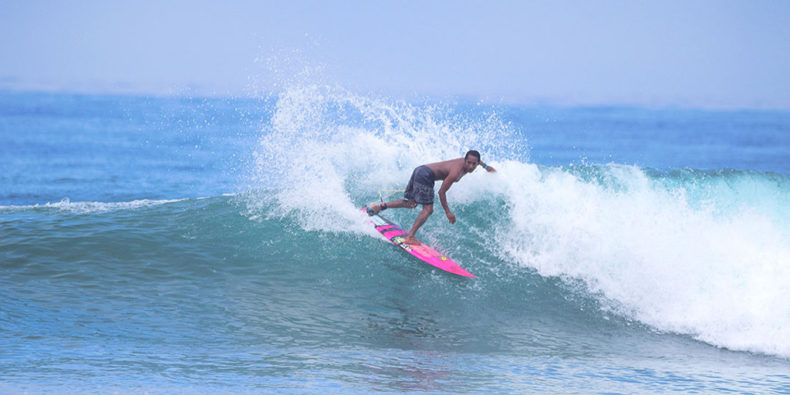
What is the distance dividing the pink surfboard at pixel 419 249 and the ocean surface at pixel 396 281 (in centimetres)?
15

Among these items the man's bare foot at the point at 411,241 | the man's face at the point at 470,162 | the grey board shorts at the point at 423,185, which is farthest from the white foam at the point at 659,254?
the man's face at the point at 470,162

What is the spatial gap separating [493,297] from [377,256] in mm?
1803

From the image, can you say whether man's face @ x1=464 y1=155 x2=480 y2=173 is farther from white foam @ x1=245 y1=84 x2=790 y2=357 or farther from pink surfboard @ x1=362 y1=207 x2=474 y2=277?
white foam @ x1=245 y1=84 x2=790 y2=357

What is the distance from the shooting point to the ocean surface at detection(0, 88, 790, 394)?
585 cm

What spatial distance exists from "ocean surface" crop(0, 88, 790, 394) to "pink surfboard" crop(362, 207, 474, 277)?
0.15m

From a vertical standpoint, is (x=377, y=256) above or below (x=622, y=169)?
below

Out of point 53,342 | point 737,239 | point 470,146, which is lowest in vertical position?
point 53,342

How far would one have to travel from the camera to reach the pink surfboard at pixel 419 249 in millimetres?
8695

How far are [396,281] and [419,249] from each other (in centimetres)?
71

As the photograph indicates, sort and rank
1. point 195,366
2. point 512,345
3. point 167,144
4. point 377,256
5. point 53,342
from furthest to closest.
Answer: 1. point 167,144
2. point 377,256
3. point 512,345
4. point 53,342
5. point 195,366

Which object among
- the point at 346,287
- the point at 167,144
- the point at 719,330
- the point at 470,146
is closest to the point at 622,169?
the point at 470,146

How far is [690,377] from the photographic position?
5.95 m

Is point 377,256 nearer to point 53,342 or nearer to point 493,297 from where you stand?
point 493,297

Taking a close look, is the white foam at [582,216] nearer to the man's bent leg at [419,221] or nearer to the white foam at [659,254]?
the white foam at [659,254]
